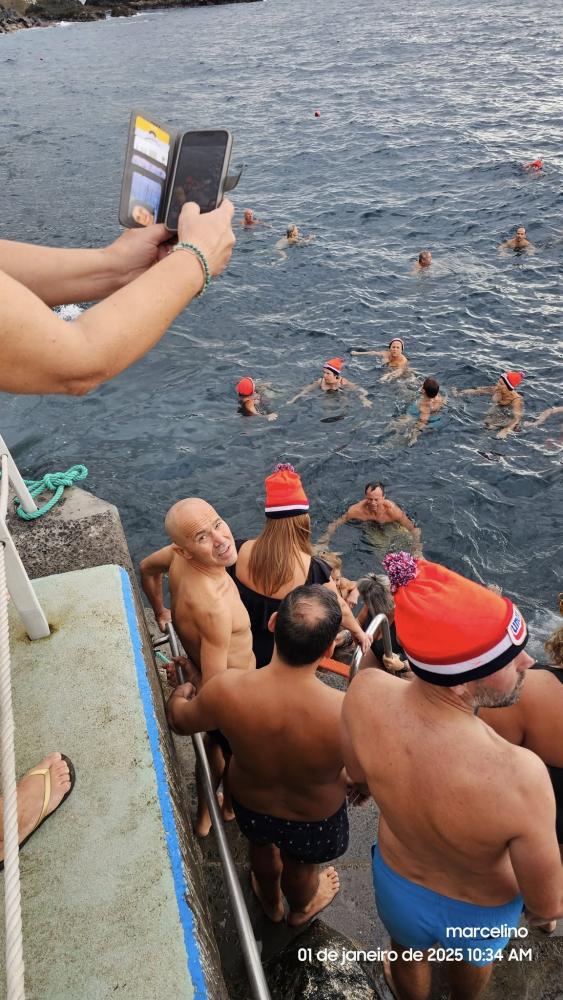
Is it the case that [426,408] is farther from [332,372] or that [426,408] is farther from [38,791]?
[38,791]

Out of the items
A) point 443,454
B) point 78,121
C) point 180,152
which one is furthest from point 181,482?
point 78,121

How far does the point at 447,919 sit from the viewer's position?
2.75m

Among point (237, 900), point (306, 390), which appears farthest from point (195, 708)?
point (306, 390)

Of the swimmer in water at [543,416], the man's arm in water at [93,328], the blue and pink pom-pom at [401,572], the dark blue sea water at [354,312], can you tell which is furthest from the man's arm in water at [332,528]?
the man's arm in water at [93,328]

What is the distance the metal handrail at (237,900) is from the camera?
2.24 meters

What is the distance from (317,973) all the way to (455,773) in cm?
151

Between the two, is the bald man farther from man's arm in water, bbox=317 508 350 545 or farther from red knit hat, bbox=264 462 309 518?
man's arm in water, bbox=317 508 350 545

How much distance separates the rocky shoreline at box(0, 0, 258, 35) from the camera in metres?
99.2

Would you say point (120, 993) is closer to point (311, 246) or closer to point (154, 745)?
point (154, 745)

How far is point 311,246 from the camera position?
17.8m

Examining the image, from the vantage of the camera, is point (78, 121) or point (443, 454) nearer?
point (443, 454)

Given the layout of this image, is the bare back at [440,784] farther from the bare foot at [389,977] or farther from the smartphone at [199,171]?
the smartphone at [199,171]

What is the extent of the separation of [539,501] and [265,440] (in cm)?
443

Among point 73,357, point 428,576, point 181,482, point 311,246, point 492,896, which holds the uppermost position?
point 73,357
